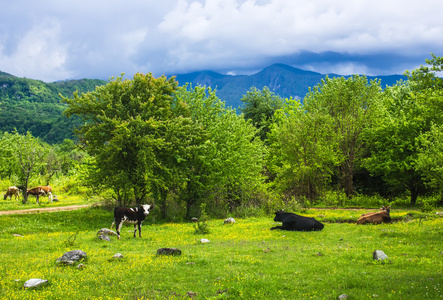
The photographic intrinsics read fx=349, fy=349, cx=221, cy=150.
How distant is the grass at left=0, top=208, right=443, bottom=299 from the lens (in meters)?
10.9

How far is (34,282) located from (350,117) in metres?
42.3

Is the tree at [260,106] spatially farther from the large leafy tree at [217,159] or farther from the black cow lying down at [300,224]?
the black cow lying down at [300,224]

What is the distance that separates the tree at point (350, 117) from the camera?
150 ft

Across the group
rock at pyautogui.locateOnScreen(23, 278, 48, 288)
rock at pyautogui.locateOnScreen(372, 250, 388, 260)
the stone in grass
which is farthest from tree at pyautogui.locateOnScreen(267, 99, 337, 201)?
rock at pyautogui.locateOnScreen(23, 278, 48, 288)

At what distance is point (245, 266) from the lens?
45.8 ft

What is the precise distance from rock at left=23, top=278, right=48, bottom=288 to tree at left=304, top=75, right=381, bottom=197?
3843 centimetres

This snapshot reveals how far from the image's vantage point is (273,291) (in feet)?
36.0

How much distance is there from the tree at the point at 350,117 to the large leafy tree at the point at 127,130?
21.6 metres

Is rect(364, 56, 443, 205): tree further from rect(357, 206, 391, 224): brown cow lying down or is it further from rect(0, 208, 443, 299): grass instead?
rect(0, 208, 443, 299): grass

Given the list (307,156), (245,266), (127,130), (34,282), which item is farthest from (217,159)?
(34,282)

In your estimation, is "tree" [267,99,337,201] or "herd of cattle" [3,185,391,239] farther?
"tree" [267,99,337,201]

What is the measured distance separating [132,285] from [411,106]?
138 ft

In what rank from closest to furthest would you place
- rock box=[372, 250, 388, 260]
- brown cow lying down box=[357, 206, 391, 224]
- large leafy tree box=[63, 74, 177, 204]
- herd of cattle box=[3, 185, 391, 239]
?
rock box=[372, 250, 388, 260] < herd of cattle box=[3, 185, 391, 239] < brown cow lying down box=[357, 206, 391, 224] < large leafy tree box=[63, 74, 177, 204]

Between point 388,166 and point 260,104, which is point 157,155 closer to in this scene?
point 388,166
